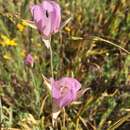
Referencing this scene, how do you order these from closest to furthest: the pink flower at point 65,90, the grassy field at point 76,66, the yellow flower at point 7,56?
1. the pink flower at point 65,90
2. the grassy field at point 76,66
3. the yellow flower at point 7,56

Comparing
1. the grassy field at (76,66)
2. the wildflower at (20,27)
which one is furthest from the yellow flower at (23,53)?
the wildflower at (20,27)

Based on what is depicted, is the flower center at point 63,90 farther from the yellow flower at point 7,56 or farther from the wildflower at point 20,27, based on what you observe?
the wildflower at point 20,27

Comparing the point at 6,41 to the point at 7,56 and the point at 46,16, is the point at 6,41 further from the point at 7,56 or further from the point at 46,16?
the point at 46,16

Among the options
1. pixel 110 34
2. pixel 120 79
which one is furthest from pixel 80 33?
pixel 120 79

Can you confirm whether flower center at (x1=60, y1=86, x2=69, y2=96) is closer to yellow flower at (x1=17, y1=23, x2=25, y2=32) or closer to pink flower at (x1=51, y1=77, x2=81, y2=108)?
pink flower at (x1=51, y1=77, x2=81, y2=108)

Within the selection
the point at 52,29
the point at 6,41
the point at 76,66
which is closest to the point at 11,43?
the point at 6,41

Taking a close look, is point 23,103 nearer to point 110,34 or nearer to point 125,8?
point 110,34
